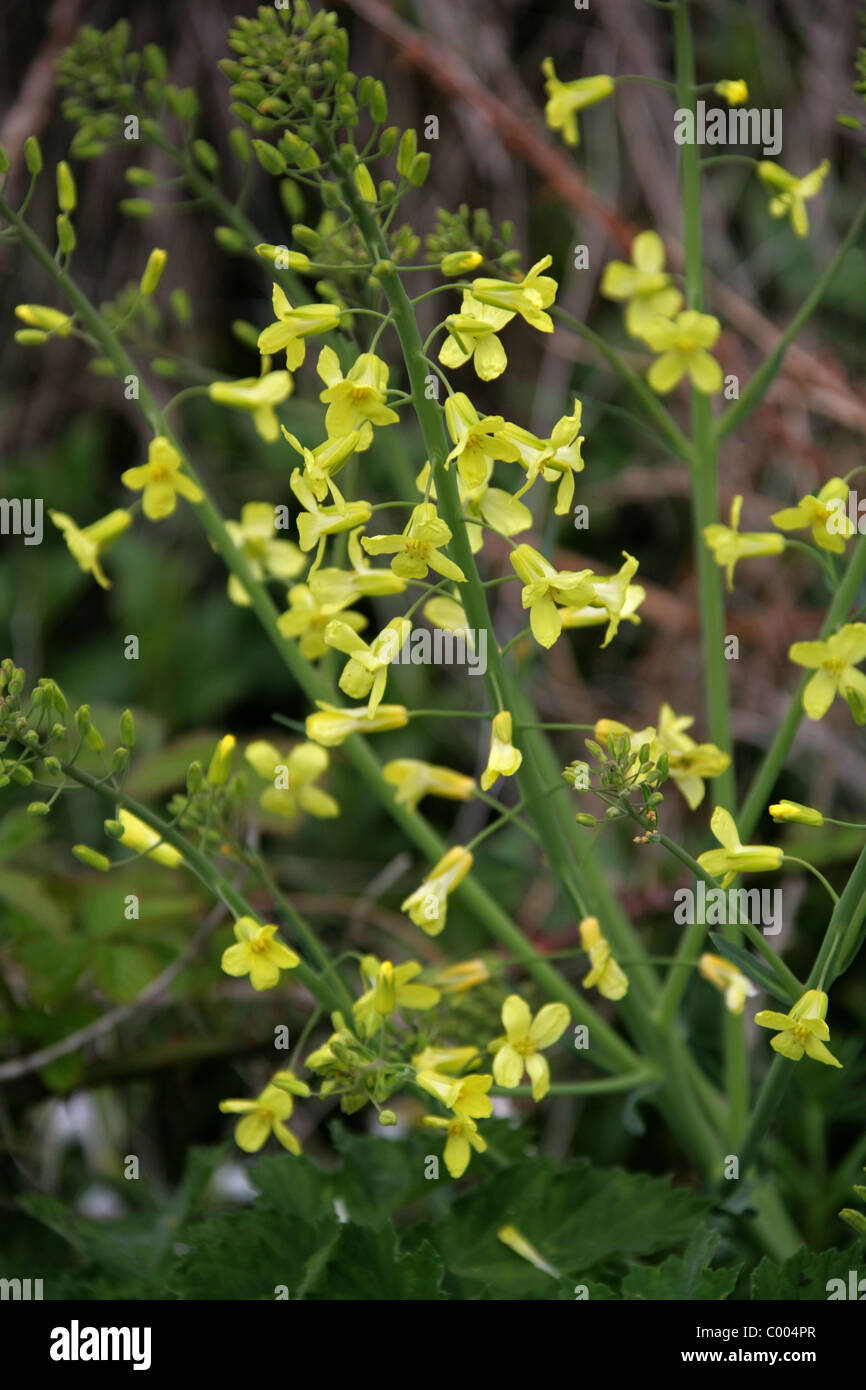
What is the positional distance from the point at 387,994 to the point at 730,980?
1.44 ft

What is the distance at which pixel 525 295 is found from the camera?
0.96 m

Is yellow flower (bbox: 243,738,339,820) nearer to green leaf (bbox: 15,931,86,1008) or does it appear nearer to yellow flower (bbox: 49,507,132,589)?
yellow flower (bbox: 49,507,132,589)

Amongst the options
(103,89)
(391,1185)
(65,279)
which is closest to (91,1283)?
(391,1185)

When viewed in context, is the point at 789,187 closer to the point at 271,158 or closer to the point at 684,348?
the point at 684,348

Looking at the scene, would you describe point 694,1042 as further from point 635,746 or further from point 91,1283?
point 91,1283

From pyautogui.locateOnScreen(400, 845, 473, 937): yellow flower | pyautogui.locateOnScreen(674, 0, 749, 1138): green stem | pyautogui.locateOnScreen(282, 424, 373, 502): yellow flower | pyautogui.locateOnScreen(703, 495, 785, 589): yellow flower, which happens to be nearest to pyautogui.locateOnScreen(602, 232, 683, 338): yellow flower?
pyautogui.locateOnScreen(674, 0, 749, 1138): green stem

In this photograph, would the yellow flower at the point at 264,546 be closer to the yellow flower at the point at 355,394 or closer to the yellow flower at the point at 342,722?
the yellow flower at the point at 342,722

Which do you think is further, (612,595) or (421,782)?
(421,782)

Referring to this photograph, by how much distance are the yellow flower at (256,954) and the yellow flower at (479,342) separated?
0.51m

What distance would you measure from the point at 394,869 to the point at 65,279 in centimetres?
108

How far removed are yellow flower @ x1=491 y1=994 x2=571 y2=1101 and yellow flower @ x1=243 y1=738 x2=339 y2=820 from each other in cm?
31

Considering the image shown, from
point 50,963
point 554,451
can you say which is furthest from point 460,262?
point 50,963

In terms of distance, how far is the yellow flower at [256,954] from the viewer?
1.07 metres
